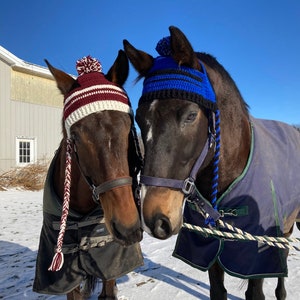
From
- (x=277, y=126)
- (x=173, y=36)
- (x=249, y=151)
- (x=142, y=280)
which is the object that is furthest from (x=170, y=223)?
(x=142, y=280)

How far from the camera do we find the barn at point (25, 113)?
13.2 meters

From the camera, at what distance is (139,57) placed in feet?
6.00

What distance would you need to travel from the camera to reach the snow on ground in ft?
10.5

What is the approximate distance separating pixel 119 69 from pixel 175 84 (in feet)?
2.14

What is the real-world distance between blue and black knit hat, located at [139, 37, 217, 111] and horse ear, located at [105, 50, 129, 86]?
14.0 inches

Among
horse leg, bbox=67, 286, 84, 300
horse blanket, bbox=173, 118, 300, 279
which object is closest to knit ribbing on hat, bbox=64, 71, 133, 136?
horse blanket, bbox=173, 118, 300, 279

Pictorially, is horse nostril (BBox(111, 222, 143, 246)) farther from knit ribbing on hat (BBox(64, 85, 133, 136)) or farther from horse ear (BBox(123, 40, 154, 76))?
horse ear (BBox(123, 40, 154, 76))

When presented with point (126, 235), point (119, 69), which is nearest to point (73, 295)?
point (126, 235)

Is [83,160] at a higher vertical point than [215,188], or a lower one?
higher

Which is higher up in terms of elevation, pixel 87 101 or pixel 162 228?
pixel 87 101

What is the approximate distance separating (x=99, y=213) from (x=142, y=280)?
Answer: 1.81 m

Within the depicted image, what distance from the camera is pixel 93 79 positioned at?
195 centimetres

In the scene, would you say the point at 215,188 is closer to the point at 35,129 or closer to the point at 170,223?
the point at 170,223

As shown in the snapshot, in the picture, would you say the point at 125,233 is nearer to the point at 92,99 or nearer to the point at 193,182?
the point at 193,182
